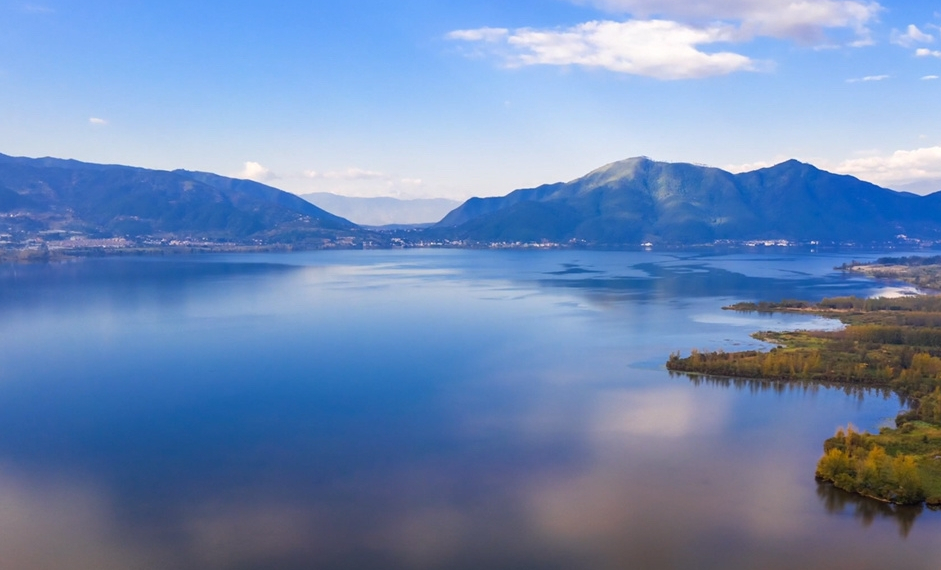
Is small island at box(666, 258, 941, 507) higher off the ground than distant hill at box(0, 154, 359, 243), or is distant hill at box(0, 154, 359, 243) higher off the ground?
distant hill at box(0, 154, 359, 243)

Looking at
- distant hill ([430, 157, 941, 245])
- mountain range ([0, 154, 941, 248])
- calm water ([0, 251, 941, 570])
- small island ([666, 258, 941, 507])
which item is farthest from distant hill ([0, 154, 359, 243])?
small island ([666, 258, 941, 507])

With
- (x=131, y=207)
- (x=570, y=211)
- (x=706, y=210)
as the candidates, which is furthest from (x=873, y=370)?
(x=706, y=210)

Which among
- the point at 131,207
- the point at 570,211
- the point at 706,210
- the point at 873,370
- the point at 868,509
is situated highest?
the point at 706,210

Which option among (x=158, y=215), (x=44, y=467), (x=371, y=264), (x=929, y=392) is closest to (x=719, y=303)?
(x=929, y=392)

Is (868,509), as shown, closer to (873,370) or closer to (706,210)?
(873,370)

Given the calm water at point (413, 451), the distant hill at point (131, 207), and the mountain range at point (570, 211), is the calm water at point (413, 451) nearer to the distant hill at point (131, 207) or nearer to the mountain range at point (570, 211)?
the distant hill at point (131, 207)

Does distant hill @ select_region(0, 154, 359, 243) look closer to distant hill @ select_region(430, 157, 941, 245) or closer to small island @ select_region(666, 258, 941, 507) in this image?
distant hill @ select_region(430, 157, 941, 245)
